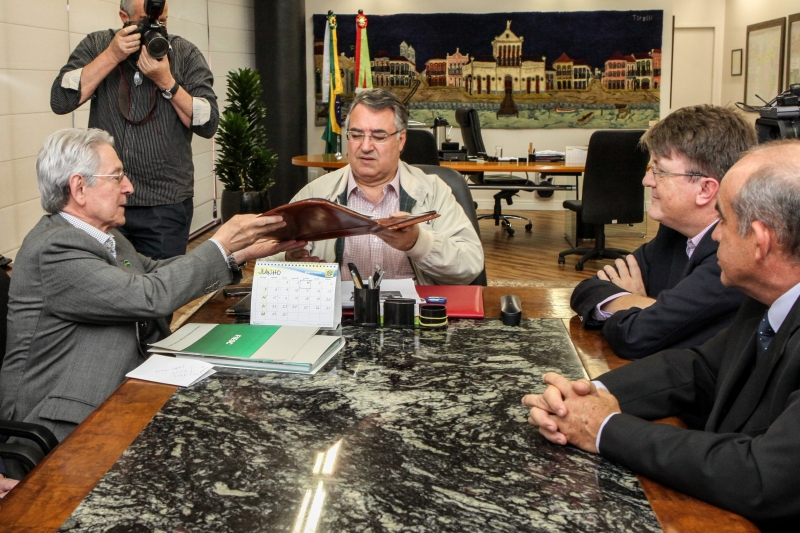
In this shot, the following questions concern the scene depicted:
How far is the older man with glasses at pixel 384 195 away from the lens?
9.11ft

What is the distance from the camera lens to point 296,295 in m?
2.12

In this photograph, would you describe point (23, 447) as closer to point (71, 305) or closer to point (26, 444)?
point (26, 444)

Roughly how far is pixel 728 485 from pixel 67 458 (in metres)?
1.05

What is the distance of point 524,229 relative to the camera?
853 cm

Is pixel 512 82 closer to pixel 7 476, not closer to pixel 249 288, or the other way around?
pixel 249 288

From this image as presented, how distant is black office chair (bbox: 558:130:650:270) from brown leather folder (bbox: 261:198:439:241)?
4218mm

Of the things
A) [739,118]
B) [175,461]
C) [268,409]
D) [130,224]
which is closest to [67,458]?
[175,461]

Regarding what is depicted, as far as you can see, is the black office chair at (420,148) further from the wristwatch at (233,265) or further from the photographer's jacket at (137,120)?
the wristwatch at (233,265)

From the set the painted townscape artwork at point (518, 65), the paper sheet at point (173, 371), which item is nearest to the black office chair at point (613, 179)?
the painted townscape artwork at point (518, 65)

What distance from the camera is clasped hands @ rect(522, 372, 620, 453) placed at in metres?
1.41

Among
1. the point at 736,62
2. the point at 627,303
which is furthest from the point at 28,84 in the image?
the point at 736,62

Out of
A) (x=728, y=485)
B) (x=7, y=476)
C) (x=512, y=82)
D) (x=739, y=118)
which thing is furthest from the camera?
(x=512, y=82)

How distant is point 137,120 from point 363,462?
99.2 inches

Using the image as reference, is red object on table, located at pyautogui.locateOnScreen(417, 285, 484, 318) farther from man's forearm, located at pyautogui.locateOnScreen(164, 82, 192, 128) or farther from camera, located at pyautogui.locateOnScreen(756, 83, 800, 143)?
man's forearm, located at pyautogui.locateOnScreen(164, 82, 192, 128)
